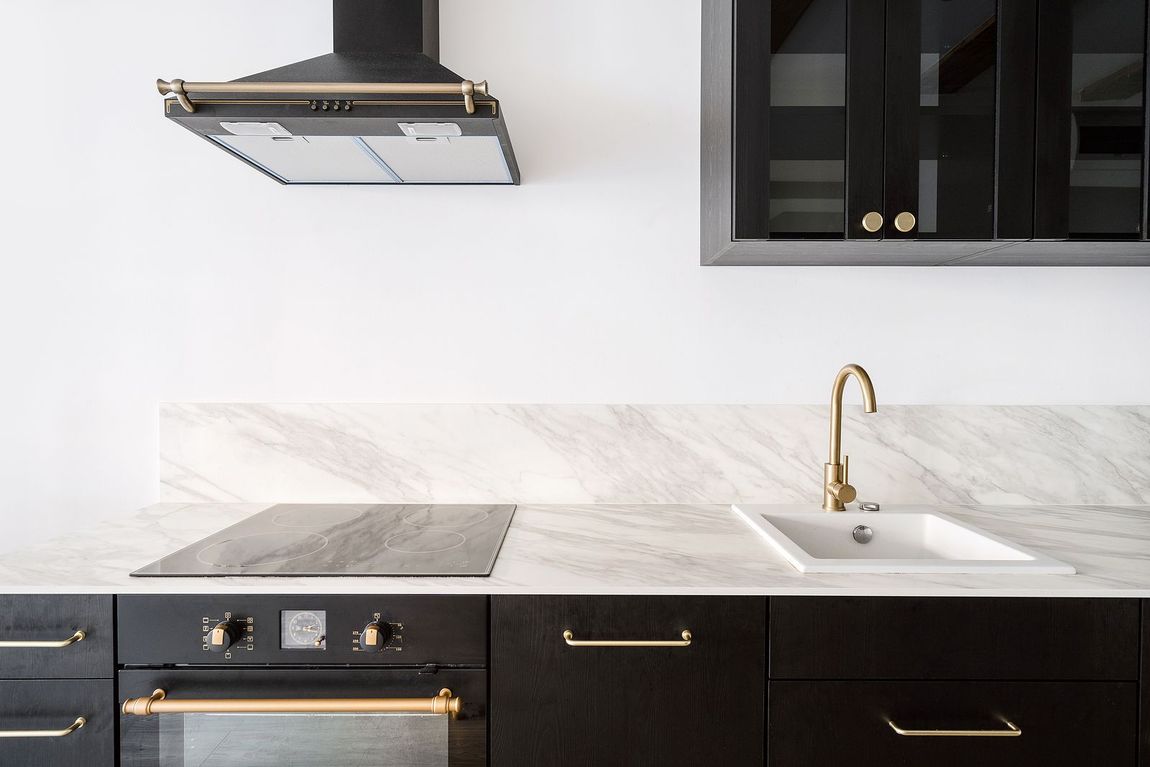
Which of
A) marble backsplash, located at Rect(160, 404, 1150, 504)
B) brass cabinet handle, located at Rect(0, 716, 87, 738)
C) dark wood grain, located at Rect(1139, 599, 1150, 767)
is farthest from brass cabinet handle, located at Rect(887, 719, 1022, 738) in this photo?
brass cabinet handle, located at Rect(0, 716, 87, 738)

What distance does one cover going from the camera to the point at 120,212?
1.71m

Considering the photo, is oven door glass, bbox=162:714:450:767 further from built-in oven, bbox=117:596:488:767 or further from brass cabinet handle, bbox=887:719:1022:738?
brass cabinet handle, bbox=887:719:1022:738

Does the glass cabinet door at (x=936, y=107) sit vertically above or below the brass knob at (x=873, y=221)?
above

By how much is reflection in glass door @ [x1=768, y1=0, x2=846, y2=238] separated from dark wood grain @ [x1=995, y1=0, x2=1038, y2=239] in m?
0.33

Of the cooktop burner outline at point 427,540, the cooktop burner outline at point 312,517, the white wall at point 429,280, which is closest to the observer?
the cooktop burner outline at point 427,540

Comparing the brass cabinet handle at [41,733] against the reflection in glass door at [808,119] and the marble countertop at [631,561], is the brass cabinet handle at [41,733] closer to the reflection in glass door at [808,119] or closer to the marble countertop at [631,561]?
the marble countertop at [631,561]

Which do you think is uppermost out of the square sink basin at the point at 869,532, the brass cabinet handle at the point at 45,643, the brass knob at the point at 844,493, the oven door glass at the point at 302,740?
the brass knob at the point at 844,493

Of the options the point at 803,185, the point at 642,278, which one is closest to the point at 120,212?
the point at 642,278

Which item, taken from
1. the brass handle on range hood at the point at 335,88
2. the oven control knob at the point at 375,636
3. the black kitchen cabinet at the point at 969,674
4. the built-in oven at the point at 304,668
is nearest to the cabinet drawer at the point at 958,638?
the black kitchen cabinet at the point at 969,674

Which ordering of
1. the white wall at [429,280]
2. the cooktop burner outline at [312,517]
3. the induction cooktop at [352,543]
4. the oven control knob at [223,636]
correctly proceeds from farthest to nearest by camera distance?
the white wall at [429,280]
the cooktop burner outline at [312,517]
the induction cooktop at [352,543]
the oven control knob at [223,636]

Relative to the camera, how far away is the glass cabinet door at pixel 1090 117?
131 centimetres

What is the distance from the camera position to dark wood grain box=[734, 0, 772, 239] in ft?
4.34

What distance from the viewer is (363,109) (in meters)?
1.19

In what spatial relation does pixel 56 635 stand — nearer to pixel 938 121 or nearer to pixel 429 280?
pixel 429 280
